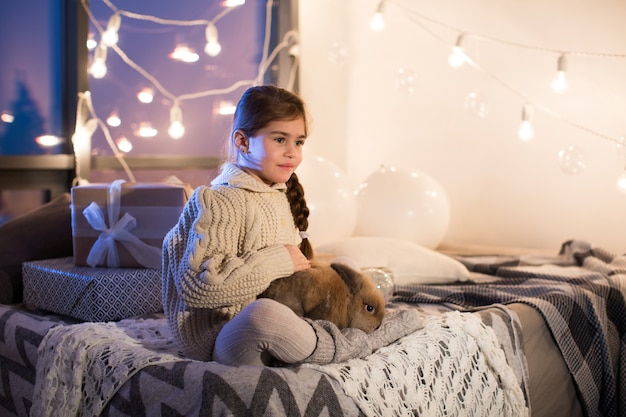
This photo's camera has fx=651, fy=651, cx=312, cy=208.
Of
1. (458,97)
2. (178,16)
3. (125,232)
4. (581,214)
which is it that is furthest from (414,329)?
(178,16)

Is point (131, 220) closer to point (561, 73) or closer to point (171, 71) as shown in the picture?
point (171, 71)

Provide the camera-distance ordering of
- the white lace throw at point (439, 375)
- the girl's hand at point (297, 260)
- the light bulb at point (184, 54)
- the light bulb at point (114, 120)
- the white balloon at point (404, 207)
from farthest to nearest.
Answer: the light bulb at point (184, 54) → the light bulb at point (114, 120) → the white balloon at point (404, 207) → the girl's hand at point (297, 260) → the white lace throw at point (439, 375)

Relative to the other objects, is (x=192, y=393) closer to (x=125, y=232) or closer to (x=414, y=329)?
(x=414, y=329)

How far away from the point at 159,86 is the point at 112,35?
0.39 metres

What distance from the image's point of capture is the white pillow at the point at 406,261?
6.23ft

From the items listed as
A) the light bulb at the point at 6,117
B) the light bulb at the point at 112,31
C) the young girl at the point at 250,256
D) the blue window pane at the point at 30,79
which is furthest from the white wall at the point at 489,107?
the young girl at the point at 250,256

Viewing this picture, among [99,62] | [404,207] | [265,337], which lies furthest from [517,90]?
[265,337]

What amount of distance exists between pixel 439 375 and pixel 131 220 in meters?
0.78

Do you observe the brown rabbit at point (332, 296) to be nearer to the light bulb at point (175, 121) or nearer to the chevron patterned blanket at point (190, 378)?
the chevron patterned blanket at point (190, 378)

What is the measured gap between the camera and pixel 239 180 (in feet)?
3.86

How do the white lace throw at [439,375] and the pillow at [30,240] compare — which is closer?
the white lace throw at [439,375]

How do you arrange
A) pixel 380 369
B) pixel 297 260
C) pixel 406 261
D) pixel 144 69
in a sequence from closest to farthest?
pixel 380 369, pixel 297 260, pixel 406 261, pixel 144 69

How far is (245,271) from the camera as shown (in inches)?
41.8

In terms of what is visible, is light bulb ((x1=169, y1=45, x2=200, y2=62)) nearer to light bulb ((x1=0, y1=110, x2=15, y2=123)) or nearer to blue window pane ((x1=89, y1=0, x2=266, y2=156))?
blue window pane ((x1=89, y1=0, x2=266, y2=156))
